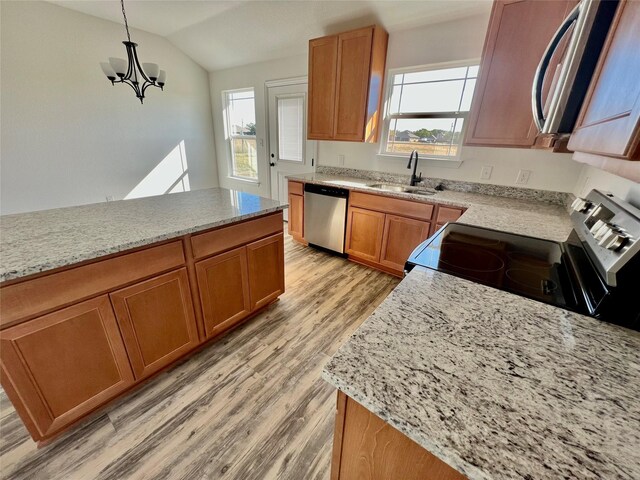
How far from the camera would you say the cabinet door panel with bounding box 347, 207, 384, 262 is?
2723mm

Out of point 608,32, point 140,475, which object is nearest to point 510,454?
point 608,32

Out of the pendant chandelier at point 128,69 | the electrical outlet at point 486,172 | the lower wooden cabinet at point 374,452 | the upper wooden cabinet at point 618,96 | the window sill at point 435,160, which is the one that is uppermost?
the pendant chandelier at point 128,69

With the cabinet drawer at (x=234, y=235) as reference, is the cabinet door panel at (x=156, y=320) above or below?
below

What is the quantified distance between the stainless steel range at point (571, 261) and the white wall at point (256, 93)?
3342mm

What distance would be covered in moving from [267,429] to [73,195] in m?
3.97

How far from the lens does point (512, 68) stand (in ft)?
5.87

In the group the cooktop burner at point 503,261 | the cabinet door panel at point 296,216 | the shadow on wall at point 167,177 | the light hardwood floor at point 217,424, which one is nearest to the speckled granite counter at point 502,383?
the cooktop burner at point 503,261

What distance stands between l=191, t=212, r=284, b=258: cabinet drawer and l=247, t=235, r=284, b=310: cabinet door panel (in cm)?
7

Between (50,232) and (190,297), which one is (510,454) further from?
(50,232)

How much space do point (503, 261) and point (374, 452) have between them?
2.83ft

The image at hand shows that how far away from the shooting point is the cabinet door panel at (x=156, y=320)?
1.31 meters

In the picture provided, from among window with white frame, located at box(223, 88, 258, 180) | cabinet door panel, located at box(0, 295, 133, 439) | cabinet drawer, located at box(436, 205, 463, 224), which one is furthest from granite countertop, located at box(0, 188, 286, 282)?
window with white frame, located at box(223, 88, 258, 180)

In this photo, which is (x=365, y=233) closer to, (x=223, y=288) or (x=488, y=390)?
(x=223, y=288)

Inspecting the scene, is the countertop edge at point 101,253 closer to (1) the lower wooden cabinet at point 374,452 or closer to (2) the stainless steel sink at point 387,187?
(1) the lower wooden cabinet at point 374,452
